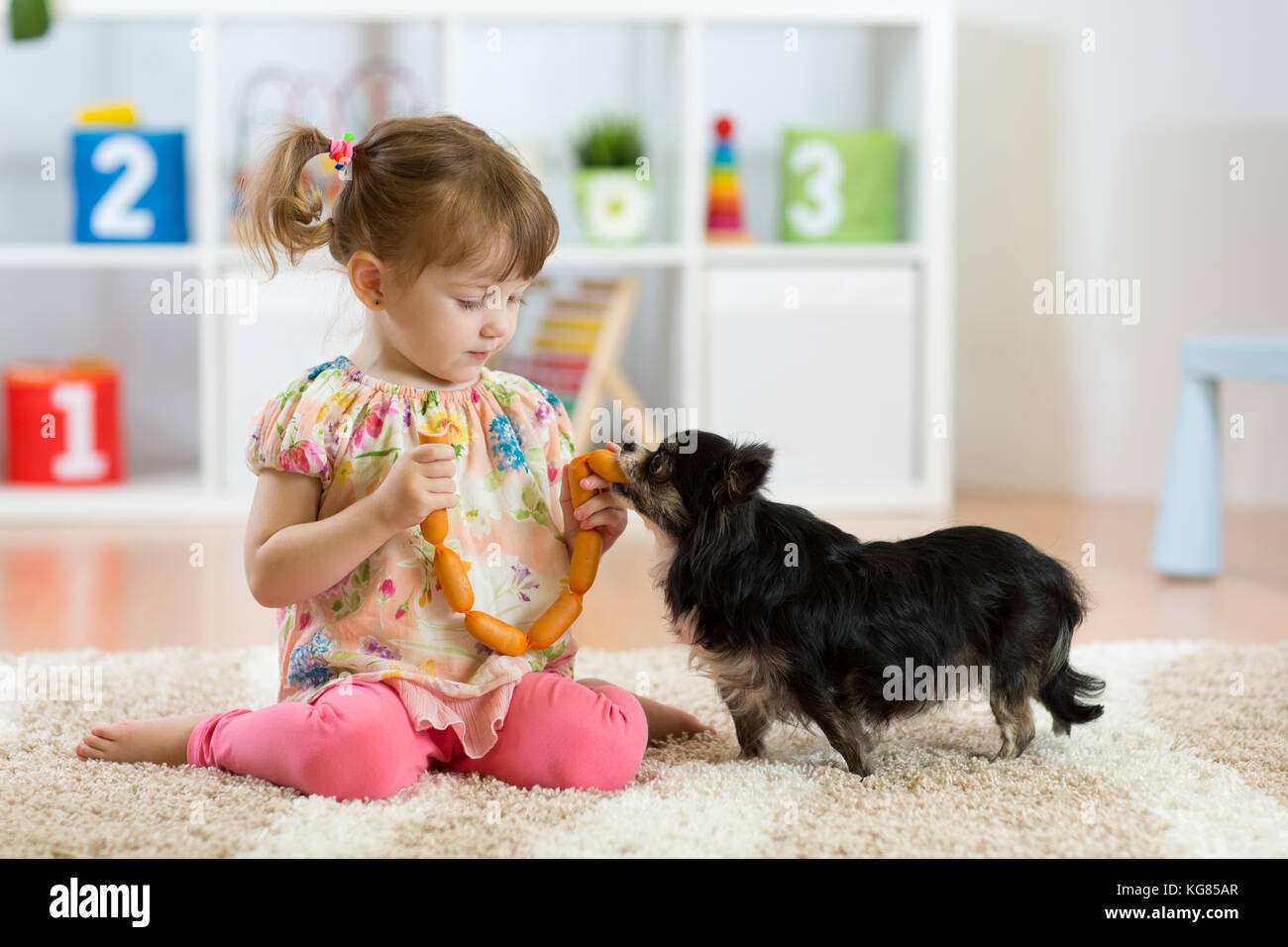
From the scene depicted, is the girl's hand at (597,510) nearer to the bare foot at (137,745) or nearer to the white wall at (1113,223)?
the bare foot at (137,745)

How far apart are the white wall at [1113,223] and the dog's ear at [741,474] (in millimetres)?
1931

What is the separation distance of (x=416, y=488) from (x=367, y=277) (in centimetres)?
21

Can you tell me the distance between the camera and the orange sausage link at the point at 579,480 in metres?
1.11

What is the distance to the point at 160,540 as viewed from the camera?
2258 millimetres

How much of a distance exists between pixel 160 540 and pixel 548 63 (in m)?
1.30

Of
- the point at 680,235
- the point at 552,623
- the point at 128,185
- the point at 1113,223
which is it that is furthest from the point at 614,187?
the point at 552,623

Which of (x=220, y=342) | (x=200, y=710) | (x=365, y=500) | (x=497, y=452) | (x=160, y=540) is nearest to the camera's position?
(x=365, y=500)

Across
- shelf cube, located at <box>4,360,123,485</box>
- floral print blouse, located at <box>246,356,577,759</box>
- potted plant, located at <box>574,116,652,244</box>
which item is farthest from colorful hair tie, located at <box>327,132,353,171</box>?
shelf cube, located at <box>4,360,123,485</box>

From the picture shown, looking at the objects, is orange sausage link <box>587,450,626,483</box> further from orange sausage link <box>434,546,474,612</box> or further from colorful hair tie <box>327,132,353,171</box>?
colorful hair tie <box>327,132,353,171</box>

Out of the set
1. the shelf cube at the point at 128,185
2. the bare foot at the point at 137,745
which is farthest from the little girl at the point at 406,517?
the shelf cube at the point at 128,185

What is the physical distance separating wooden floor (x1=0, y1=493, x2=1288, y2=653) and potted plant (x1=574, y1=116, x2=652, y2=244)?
554mm

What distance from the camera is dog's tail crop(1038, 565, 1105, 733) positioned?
111 centimetres

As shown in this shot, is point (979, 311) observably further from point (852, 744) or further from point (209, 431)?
point (852, 744)
